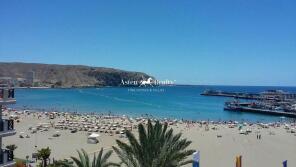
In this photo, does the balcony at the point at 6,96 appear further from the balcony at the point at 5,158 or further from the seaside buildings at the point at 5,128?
the balcony at the point at 5,158

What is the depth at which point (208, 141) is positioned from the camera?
136 ft

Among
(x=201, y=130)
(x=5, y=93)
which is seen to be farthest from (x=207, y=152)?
(x=5, y=93)

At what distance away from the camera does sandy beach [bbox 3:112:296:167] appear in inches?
1275

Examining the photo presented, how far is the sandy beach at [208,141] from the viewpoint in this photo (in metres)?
32.4

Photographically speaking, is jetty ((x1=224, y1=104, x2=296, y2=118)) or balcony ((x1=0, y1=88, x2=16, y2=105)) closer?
balcony ((x1=0, y1=88, x2=16, y2=105))

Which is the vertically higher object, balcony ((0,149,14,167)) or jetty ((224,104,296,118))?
balcony ((0,149,14,167))

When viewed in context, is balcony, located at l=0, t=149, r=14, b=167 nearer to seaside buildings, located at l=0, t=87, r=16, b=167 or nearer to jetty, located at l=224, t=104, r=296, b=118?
seaside buildings, located at l=0, t=87, r=16, b=167

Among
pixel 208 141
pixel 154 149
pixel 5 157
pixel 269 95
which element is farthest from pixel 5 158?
pixel 269 95

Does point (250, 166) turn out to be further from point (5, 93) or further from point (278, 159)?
point (5, 93)

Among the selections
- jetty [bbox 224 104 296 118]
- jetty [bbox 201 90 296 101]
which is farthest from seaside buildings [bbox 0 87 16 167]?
jetty [bbox 201 90 296 101]

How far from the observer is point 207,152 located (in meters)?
34.8

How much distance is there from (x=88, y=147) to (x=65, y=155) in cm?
452

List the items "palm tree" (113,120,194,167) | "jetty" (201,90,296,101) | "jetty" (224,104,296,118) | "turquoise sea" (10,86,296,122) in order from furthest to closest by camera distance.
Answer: "jetty" (201,90,296,101)
"jetty" (224,104,296,118)
"turquoise sea" (10,86,296,122)
"palm tree" (113,120,194,167)

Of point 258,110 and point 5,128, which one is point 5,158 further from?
point 258,110
